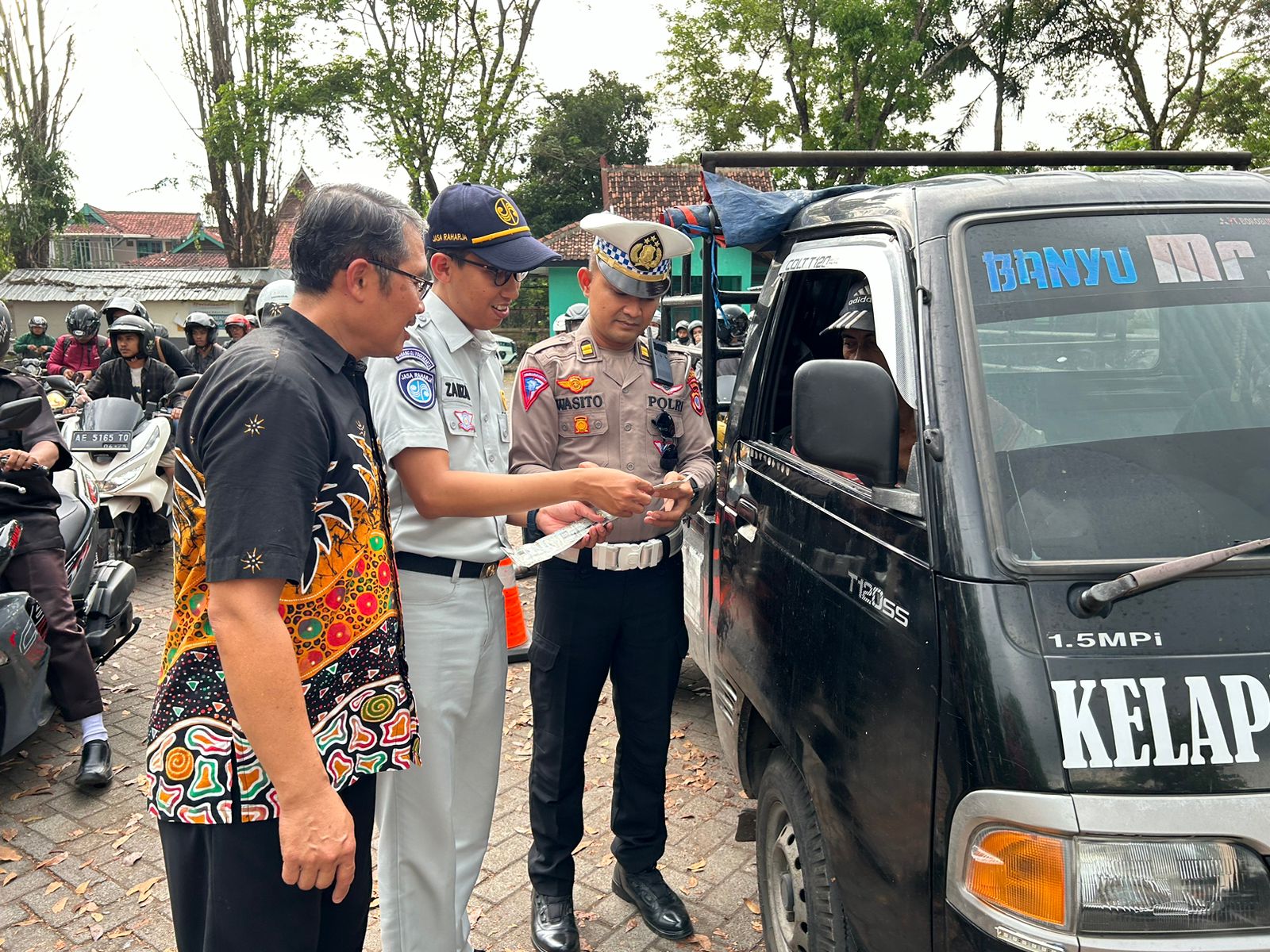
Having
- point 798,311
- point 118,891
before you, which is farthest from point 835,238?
point 118,891

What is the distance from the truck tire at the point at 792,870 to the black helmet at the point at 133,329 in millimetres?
7207


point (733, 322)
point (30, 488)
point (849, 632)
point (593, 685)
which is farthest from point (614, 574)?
point (733, 322)

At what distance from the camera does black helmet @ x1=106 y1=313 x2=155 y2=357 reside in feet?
25.9

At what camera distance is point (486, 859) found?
3594 mm

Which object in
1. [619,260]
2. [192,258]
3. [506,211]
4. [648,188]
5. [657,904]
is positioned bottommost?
[657,904]

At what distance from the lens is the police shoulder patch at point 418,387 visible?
7.42 feet

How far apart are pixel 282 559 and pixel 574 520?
1309mm

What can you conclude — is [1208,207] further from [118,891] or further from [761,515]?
[118,891]

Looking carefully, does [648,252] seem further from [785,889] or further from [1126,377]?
[785,889]

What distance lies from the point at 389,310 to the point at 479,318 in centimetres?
73

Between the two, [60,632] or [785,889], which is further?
[60,632]

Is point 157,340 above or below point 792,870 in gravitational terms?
above

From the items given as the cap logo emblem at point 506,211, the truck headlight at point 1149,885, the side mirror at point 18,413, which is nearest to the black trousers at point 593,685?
the cap logo emblem at point 506,211

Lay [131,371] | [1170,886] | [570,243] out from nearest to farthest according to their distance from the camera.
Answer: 1. [1170,886]
2. [131,371]
3. [570,243]
